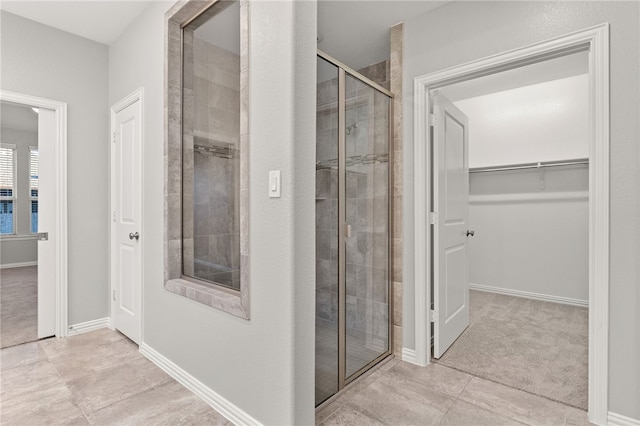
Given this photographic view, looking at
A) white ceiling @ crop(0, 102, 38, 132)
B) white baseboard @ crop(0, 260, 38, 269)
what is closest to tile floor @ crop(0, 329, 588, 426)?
white ceiling @ crop(0, 102, 38, 132)

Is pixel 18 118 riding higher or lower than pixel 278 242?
higher

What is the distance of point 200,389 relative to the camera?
1.98 meters

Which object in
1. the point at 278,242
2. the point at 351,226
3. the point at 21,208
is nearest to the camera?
the point at 278,242

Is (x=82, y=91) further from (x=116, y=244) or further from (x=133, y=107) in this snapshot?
(x=116, y=244)

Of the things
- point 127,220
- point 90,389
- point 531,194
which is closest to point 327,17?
point 127,220

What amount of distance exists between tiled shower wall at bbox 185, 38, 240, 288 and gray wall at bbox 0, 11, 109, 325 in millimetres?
1391

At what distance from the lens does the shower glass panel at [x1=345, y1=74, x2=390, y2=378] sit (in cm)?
220

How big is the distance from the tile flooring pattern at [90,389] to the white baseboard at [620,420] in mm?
2022

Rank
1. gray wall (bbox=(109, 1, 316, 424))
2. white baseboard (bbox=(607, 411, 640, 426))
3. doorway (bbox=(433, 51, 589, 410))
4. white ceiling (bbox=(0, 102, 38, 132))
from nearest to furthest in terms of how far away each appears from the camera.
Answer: gray wall (bbox=(109, 1, 316, 424)) → white baseboard (bbox=(607, 411, 640, 426)) → doorway (bbox=(433, 51, 589, 410)) → white ceiling (bbox=(0, 102, 38, 132))

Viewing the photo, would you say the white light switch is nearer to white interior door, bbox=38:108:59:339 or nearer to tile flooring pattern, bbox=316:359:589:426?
tile flooring pattern, bbox=316:359:589:426

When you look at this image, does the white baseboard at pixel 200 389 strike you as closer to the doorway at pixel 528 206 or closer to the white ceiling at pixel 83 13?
the doorway at pixel 528 206

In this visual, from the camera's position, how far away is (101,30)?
9.43 feet

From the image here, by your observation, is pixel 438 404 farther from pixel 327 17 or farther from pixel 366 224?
pixel 327 17

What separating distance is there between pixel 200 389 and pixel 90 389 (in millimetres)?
724
